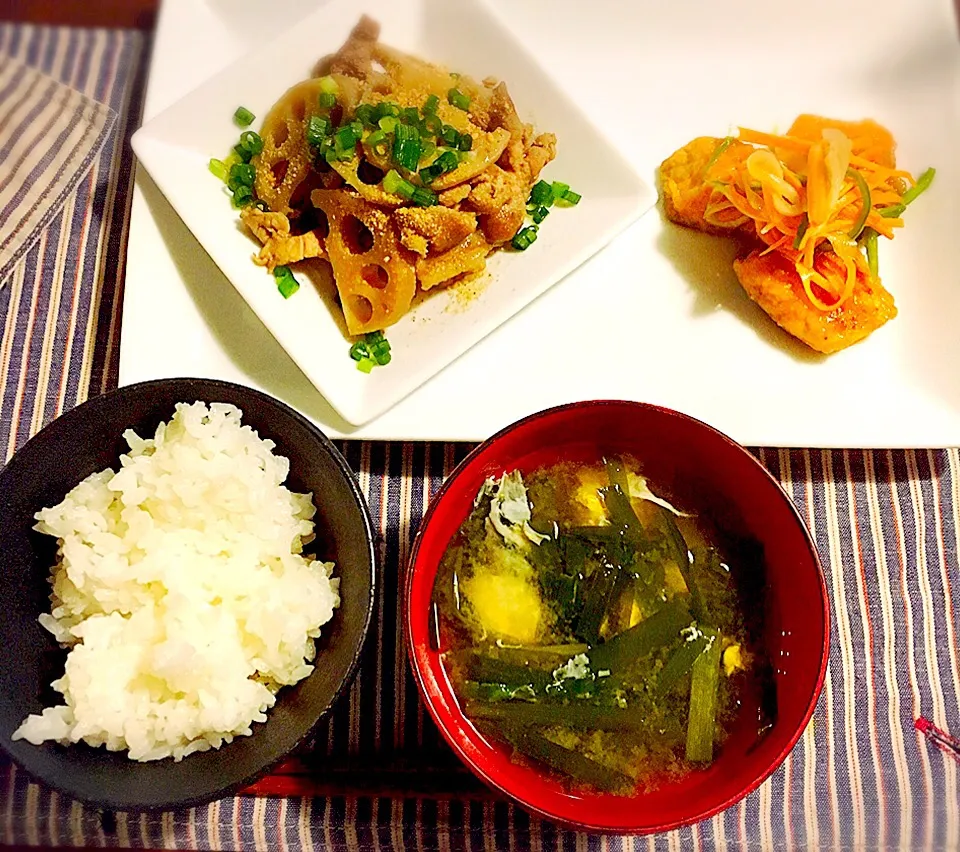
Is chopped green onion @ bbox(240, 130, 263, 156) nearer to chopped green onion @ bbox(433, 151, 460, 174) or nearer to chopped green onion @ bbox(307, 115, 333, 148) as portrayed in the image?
chopped green onion @ bbox(307, 115, 333, 148)

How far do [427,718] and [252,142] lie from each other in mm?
1068

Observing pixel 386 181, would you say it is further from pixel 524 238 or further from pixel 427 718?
pixel 427 718

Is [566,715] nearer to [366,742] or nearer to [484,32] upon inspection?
[366,742]

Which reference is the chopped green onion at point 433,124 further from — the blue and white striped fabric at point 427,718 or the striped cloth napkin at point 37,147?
the striped cloth napkin at point 37,147

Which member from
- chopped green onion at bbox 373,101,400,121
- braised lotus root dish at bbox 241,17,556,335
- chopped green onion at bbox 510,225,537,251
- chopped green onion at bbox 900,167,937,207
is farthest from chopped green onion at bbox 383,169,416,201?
chopped green onion at bbox 900,167,937,207

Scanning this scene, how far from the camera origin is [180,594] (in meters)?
1.17

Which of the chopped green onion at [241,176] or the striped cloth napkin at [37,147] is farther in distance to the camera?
the striped cloth napkin at [37,147]

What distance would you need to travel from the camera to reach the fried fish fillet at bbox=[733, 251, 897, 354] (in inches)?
60.8

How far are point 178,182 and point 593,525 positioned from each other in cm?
92

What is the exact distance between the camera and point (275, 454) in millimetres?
1338

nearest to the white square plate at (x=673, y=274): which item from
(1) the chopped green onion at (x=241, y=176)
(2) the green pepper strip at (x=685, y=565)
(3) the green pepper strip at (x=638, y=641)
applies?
(1) the chopped green onion at (x=241, y=176)

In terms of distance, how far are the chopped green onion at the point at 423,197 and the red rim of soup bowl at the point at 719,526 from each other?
0.44m

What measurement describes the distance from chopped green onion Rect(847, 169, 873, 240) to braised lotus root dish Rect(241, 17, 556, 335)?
0.56m

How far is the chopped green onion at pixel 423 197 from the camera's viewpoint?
1477mm
